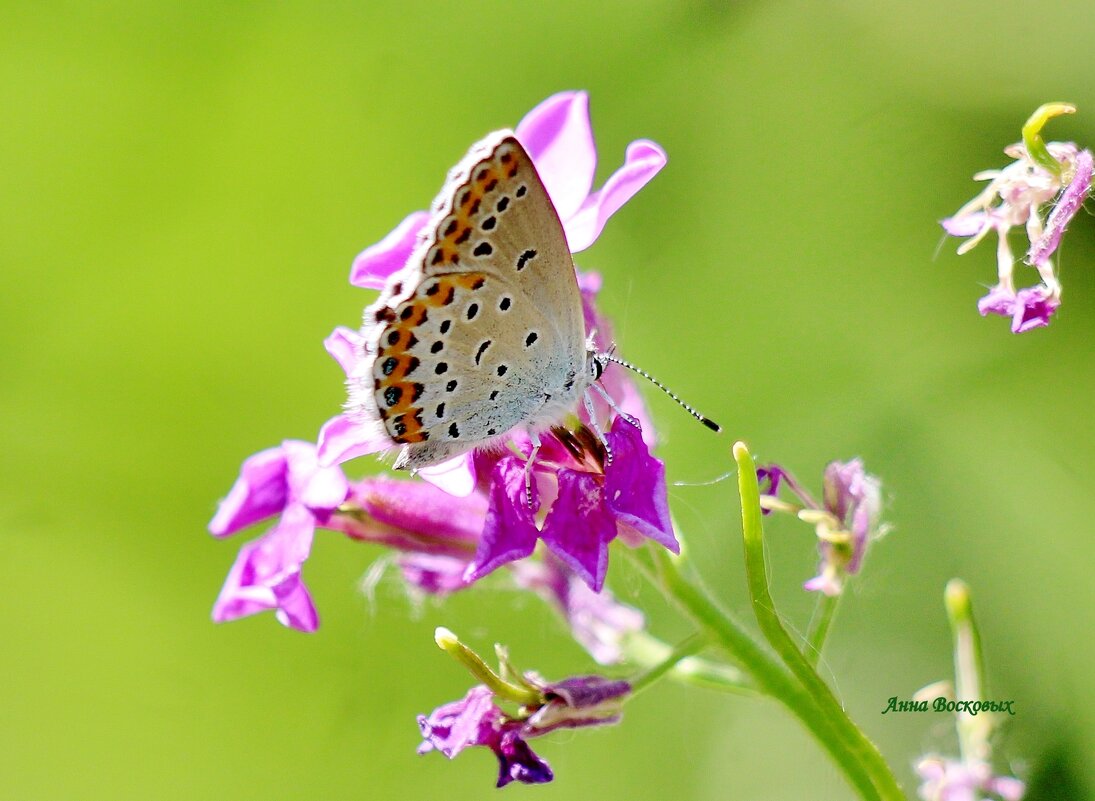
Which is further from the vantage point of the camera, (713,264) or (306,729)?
(713,264)

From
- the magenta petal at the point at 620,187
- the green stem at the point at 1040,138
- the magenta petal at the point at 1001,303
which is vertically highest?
the magenta petal at the point at 620,187

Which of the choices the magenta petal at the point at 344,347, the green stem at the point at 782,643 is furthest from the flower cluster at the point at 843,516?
the magenta petal at the point at 344,347

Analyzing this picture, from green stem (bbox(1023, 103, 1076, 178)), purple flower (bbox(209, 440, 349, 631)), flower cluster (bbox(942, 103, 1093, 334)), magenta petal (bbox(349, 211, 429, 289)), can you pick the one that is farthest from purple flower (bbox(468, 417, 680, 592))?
green stem (bbox(1023, 103, 1076, 178))

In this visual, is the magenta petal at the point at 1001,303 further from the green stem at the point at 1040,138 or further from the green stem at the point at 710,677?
the green stem at the point at 710,677

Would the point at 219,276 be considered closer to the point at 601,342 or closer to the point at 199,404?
the point at 199,404

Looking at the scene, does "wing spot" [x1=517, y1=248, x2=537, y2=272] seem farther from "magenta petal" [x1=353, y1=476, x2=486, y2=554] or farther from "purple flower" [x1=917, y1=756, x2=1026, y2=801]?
"purple flower" [x1=917, y1=756, x2=1026, y2=801]

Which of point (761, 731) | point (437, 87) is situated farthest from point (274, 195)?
point (761, 731)
